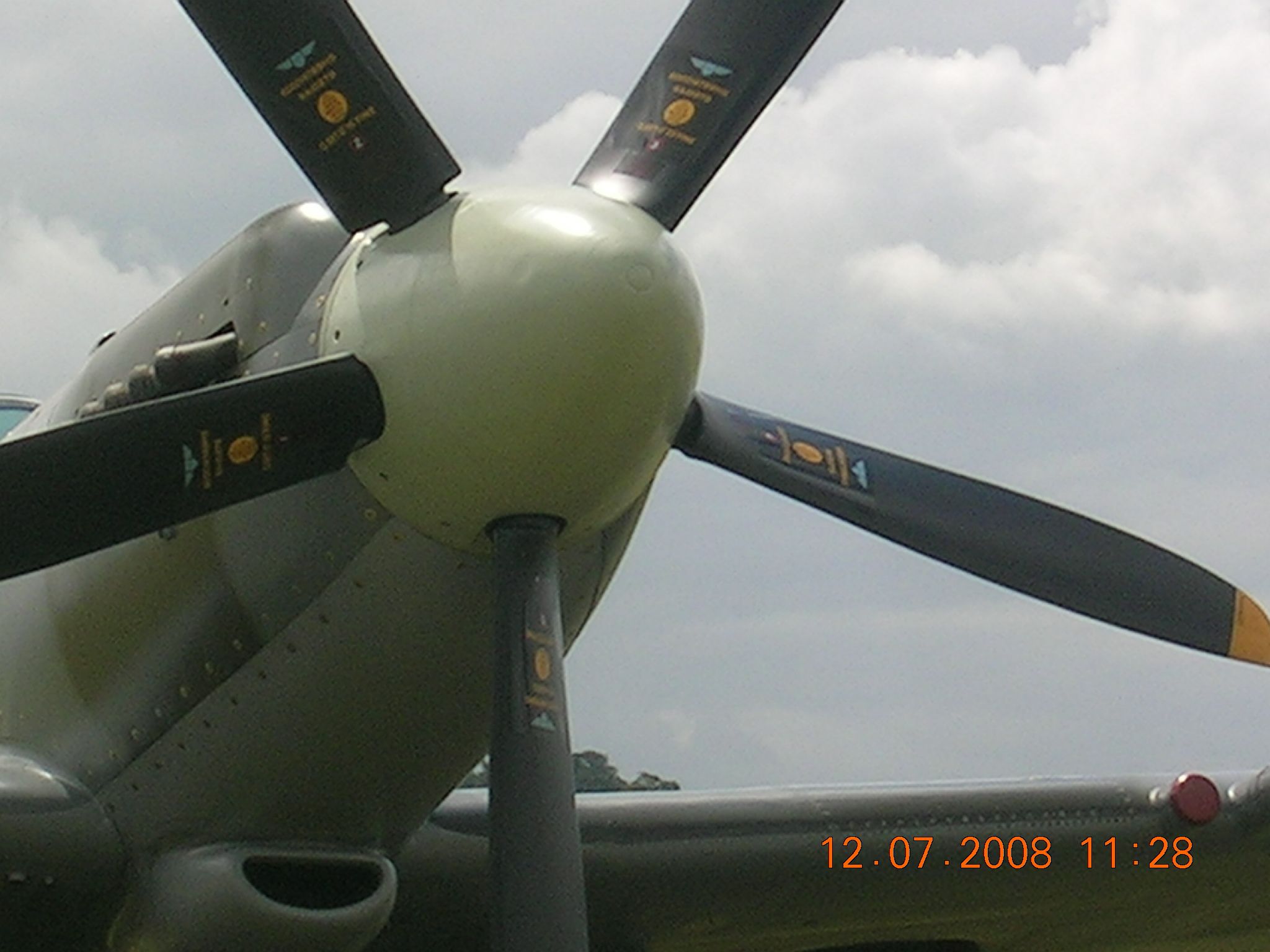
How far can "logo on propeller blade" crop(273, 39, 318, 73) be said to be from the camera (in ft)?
19.2

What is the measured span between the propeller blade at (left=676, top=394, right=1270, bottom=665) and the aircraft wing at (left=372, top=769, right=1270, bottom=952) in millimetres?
1912

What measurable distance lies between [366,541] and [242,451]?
0.57 m

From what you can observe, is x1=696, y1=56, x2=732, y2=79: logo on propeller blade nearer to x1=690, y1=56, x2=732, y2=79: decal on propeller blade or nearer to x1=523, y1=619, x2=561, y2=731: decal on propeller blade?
x1=690, y1=56, x2=732, y2=79: decal on propeller blade

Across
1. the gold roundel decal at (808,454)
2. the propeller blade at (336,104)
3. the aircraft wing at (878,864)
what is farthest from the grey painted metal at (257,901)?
the propeller blade at (336,104)

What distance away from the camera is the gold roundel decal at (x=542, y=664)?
5809mm

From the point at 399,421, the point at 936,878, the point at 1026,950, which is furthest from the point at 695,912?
the point at 399,421

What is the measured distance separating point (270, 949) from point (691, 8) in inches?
133

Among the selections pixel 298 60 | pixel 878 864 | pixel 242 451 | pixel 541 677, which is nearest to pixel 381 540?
pixel 242 451

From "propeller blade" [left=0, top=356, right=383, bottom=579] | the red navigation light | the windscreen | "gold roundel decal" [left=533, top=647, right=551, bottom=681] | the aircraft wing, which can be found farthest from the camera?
the windscreen

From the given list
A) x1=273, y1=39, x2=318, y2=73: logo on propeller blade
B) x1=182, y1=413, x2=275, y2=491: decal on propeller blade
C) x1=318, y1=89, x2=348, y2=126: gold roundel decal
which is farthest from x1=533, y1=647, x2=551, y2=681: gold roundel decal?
x1=273, y1=39, x2=318, y2=73: logo on propeller blade

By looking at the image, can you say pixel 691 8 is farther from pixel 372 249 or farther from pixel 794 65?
pixel 372 249

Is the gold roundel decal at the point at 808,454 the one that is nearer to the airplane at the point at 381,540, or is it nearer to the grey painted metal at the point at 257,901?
the airplane at the point at 381,540

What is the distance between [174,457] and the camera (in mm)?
5562

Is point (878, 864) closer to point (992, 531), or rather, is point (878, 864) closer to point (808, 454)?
point (992, 531)
